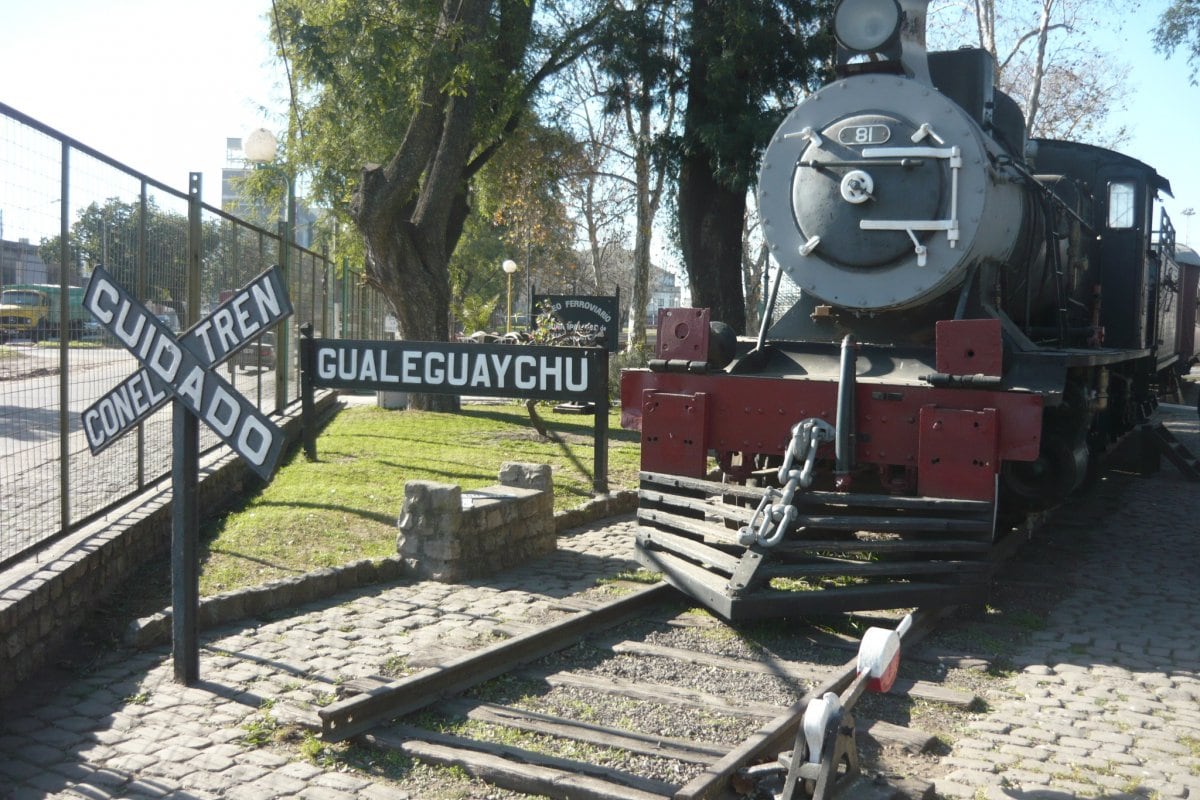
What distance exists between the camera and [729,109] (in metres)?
15.0

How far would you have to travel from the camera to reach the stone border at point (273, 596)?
208 inches

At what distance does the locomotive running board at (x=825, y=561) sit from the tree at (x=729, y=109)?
28.3ft

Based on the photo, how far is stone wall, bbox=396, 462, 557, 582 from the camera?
6738 mm

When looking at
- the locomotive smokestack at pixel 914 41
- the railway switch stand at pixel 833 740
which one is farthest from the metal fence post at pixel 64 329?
the locomotive smokestack at pixel 914 41

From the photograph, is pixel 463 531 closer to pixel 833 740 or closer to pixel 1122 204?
pixel 833 740

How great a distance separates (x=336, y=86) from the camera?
625 inches

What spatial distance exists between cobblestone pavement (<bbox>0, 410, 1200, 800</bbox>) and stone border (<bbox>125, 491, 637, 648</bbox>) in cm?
9

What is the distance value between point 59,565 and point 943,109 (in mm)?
5404

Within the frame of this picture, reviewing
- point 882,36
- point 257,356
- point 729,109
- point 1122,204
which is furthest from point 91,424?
point 729,109

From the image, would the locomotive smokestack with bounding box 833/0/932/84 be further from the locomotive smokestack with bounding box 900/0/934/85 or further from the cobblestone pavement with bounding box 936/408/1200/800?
the cobblestone pavement with bounding box 936/408/1200/800

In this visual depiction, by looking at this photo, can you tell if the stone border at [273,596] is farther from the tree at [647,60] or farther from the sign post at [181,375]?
the tree at [647,60]

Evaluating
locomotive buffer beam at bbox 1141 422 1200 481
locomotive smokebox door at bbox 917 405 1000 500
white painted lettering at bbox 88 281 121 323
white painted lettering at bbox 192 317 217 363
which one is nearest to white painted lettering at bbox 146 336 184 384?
white painted lettering at bbox 192 317 217 363

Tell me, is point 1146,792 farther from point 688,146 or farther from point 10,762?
point 688,146

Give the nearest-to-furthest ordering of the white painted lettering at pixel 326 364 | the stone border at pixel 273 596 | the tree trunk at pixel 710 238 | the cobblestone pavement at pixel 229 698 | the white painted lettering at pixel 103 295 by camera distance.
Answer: the cobblestone pavement at pixel 229 698
the white painted lettering at pixel 103 295
the stone border at pixel 273 596
the white painted lettering at pixel 326 364
the tree trunk at pixel 710 238
